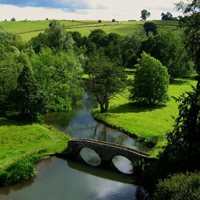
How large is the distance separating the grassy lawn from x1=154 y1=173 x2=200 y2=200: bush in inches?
777

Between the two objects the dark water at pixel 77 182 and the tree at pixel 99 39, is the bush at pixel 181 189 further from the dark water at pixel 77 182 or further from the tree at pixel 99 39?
the tree at pixel 99 39

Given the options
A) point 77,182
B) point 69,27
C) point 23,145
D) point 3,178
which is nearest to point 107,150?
point 77,182

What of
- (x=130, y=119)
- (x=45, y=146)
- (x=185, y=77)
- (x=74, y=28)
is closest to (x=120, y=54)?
(x=185, y=77)

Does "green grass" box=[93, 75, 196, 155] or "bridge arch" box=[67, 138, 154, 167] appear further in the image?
"green grass" box=[93, 75, 196, 155]

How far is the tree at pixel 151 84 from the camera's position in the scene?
54156mm

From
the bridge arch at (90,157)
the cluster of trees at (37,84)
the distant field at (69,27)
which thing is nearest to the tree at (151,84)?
the cluster of trees at (37,84)

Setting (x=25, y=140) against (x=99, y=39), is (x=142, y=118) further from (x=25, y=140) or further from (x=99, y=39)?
(x=99, y=39)

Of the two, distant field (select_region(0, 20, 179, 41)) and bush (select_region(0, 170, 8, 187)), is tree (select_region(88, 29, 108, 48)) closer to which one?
distant field (select_region(0, 20, 179, 41))

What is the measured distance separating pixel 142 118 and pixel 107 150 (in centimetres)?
1742

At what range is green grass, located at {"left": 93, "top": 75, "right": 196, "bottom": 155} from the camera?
131 ft

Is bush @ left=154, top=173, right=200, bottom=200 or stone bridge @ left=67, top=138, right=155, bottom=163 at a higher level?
bush @ left=154, top=173, right=200, bottom=200

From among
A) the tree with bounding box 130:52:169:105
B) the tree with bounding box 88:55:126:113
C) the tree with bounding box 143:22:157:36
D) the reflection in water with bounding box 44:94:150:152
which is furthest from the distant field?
the reflection in water with bounding box 44:94:150:152

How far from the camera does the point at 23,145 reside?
3544 cm

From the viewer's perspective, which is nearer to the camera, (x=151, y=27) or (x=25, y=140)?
(x=25, y=140)
